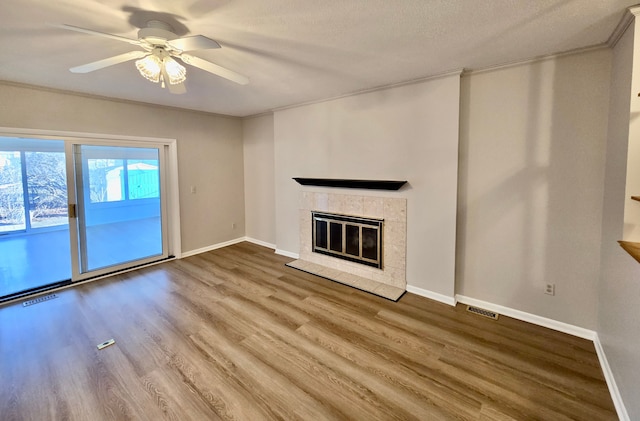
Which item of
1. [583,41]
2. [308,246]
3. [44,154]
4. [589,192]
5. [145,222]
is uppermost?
[583,41]

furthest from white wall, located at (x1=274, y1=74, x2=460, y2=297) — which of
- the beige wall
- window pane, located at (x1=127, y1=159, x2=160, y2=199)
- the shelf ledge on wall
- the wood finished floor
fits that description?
window pane, located at (x1=127, y1=159, x2=160, y2=199)

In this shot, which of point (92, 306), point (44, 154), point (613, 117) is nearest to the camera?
point (613, 117)

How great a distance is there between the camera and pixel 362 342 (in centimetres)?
248

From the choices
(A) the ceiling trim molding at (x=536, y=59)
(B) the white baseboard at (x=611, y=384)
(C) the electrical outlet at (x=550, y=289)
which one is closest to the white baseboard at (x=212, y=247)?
(A) the ceiling trim molding at (x=536, y=59)

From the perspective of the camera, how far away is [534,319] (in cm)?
274

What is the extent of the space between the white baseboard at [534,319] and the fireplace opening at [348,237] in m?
1.12

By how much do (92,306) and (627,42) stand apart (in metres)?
5.35

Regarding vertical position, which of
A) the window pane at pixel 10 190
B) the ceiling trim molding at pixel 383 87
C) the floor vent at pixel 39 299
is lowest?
the floor vent at pixel 39 299

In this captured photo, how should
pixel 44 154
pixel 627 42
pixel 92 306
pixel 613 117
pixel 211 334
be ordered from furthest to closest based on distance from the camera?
pixel 44 154, pixel 92 306, pixel 211 334, pixel 613 117, pixel 627 42

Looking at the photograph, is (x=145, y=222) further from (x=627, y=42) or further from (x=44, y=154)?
(x=627, y=42)

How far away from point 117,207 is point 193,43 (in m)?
3.40

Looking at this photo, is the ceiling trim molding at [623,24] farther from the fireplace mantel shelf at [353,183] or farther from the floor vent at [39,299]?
the floor vent at [39,299]

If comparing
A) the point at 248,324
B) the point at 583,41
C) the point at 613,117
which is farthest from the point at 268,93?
the point at 613,117

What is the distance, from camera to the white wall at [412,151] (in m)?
3.04
